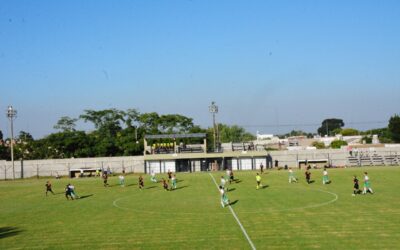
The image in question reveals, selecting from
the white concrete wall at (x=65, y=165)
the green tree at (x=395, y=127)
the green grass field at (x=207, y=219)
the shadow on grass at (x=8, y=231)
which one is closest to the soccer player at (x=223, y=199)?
the green grass field at (x=207, y=219)

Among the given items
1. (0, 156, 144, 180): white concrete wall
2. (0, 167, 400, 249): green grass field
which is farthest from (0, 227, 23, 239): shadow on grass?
(0, 156, 144, 180): white concrete wall

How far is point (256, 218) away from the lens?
88.3ft

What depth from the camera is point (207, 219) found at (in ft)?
89.2

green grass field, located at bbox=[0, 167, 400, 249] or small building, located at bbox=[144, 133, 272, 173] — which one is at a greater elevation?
→ small building, located at bbox=[144, 133, 272, 173]

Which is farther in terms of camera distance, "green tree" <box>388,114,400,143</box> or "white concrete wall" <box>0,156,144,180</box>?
"green tree" <box>388,114,400,143</box>

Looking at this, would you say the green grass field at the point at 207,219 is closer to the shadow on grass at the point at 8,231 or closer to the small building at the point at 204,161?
the shadow on grass at the point at 8,231

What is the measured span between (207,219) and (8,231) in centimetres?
1260

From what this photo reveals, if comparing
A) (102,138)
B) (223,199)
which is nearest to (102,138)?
(102,138)

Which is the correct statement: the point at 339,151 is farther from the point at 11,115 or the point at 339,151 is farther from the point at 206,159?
the point at 11,115

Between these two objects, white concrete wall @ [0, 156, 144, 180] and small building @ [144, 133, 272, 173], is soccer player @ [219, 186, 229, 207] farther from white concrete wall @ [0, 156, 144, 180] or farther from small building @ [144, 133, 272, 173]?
white concrete wall @ [0, 156, 144, 180]

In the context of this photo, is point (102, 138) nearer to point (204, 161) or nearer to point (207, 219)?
point (204, 161)

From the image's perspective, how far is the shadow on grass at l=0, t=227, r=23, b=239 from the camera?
81.4 feet

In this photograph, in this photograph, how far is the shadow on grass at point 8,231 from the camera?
81.4ft

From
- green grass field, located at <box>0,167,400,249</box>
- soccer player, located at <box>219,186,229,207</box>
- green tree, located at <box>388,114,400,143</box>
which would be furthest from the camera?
green tree, located at <box>388,114,400,143</box>
